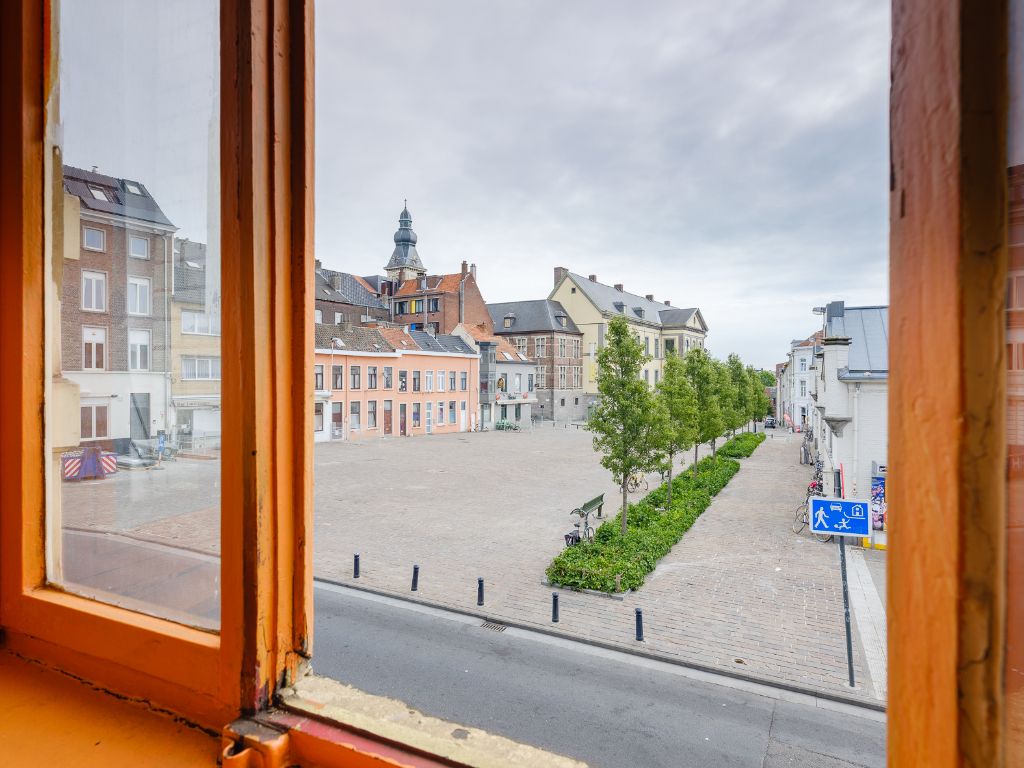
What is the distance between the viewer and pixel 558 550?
1093 cm

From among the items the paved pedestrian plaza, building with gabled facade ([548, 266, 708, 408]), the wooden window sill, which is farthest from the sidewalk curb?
building with gabled facade ([548, 266, 708, 408])

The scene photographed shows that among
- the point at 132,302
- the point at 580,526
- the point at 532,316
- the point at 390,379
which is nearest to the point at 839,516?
the point at 132,302

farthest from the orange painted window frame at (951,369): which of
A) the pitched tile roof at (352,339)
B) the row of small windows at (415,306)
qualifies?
the row of small windows at (415,306)

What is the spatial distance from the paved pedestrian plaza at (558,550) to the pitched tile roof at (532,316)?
2700cm

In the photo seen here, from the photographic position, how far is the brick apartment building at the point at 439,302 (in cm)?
4144

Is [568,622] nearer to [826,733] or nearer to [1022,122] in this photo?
[826,733]

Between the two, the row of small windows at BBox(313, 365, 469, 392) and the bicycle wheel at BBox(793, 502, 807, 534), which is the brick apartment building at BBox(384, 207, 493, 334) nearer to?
the row of small windows at BBox(313, 365, 469, 392)

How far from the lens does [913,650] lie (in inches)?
22.0

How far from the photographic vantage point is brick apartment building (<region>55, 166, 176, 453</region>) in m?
1.46

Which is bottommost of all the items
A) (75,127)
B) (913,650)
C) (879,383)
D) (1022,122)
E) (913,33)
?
(913,650)

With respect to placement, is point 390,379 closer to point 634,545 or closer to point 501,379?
point 501,379

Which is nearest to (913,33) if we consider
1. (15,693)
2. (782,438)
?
(15,693)

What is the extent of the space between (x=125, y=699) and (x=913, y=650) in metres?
1.54

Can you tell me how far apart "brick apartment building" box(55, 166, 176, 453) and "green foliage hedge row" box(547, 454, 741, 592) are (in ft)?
26.0
